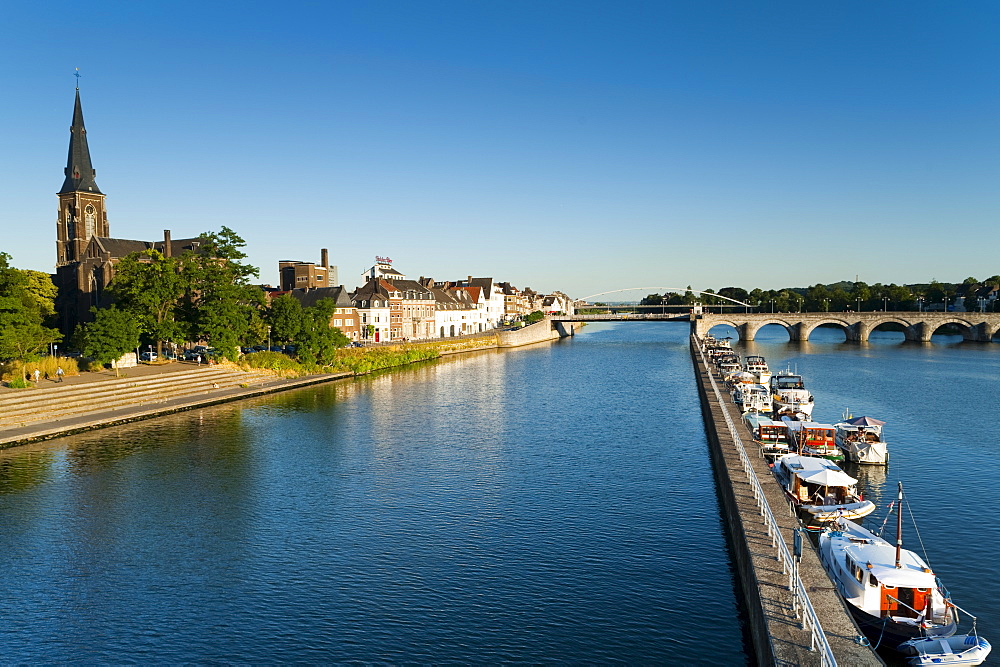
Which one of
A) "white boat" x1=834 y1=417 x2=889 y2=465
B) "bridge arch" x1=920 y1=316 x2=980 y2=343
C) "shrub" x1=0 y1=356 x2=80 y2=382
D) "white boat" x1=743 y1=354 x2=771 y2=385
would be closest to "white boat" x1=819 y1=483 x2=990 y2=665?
"white boat" x1=834 y1=417 x2=889 y2=465

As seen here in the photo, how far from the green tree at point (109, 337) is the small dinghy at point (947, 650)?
182ft

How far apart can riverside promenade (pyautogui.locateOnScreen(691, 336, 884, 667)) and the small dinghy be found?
2040 millimetres

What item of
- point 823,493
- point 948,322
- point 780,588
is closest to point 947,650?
point 780,588

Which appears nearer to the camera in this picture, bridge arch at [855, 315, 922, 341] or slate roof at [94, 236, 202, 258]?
slate roof at [94, 236, 202, 258]

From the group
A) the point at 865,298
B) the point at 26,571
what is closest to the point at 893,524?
the point at 26,571

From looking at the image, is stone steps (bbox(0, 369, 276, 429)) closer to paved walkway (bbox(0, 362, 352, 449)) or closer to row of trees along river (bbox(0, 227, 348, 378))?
paved walkway (bbox(0, 362, 352, 449))

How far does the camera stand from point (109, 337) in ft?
176

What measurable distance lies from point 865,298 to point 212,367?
167 meters

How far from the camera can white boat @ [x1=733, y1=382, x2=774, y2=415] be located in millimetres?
49781

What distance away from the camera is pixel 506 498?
29328mm

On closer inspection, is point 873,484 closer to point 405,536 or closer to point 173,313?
point 405,536

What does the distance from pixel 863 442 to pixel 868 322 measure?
103m

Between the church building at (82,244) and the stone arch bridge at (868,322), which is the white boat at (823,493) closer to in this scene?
the church building at (82,244)

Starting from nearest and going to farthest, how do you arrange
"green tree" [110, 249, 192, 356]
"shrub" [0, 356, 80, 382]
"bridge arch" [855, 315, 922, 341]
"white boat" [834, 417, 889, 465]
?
"white boat" [834, 417, 889, 465] → "shrub" [0, 356, 80, 382] → "green tree" [110, 249, 192, 356] → "bridge arch" [855, 315, 922, 341]
